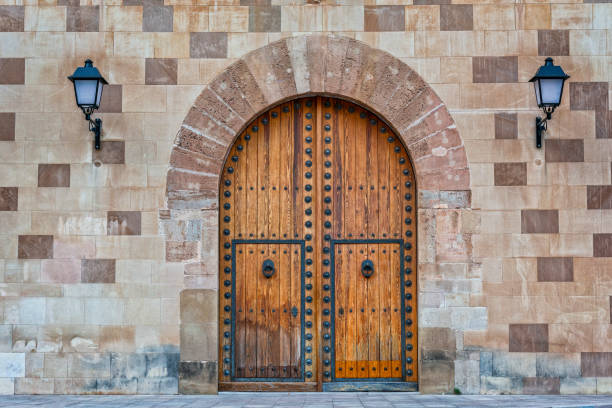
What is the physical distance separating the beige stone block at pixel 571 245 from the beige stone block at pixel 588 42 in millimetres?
1975

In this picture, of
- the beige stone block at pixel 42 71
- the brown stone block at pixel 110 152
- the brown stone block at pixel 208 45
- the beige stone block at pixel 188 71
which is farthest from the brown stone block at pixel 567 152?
the beige stone block at pixel 42 71

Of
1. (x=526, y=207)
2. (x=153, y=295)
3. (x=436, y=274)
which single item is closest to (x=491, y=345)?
(x=436, y=274)

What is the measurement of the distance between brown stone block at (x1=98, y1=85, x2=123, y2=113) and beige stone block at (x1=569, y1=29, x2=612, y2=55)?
4.89 meters

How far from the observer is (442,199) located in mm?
7504

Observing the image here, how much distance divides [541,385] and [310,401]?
2.42 m

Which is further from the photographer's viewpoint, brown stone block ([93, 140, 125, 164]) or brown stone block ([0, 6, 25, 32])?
brown stone block ([0, 6, 25, 32])

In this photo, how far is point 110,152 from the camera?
759 cm

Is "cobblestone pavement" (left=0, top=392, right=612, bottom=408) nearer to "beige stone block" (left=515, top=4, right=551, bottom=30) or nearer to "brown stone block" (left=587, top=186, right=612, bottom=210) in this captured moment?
"brown stone block" (left=587, top=186, right=612, bottom=210)

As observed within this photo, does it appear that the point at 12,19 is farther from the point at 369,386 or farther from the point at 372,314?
the point at 369,386

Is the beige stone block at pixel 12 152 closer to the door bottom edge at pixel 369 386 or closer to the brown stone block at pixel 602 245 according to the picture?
the door bottom edge at pixel 369 386

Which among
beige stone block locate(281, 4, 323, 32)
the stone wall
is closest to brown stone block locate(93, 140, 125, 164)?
the stone wall

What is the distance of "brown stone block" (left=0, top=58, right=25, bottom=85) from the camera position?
302 inches

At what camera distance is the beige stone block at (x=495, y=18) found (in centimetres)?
761

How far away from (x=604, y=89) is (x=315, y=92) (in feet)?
10.1
